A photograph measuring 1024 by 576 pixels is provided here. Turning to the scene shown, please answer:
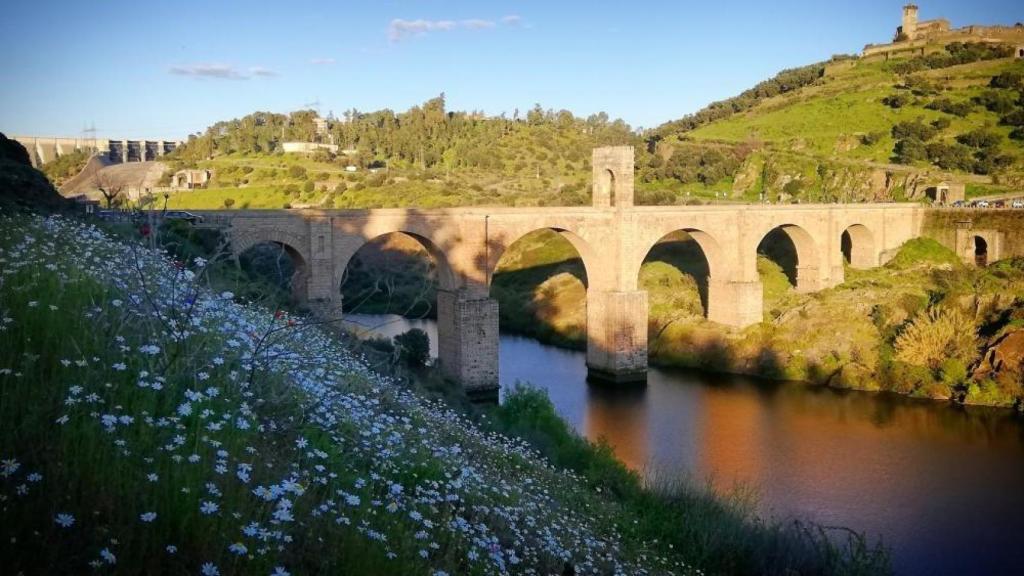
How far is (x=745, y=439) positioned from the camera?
2133 cm

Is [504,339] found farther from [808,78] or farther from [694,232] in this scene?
[808,78]

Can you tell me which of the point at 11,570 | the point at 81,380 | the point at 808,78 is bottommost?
the point at 11,570

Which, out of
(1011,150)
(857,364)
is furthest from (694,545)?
(1011,150)

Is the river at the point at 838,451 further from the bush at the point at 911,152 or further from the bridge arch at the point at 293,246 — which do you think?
the bush at the point at 911,152

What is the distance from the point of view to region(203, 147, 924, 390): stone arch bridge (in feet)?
72.9

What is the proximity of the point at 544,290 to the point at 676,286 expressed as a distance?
5.98 m

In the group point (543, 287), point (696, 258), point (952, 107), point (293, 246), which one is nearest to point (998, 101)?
point (952, 107)

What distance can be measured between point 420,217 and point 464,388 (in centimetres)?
507

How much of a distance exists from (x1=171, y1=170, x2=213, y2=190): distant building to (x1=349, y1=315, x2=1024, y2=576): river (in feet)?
83.1

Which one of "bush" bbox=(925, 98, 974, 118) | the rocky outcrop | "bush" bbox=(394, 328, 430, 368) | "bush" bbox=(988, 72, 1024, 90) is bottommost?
the rocky outcrop

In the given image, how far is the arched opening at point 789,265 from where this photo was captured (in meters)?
33.1

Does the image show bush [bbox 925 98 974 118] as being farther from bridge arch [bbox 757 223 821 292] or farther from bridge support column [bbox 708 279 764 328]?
bridge support column [bbox 708 279 764 328]

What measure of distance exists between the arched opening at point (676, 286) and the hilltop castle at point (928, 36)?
36.6 metres

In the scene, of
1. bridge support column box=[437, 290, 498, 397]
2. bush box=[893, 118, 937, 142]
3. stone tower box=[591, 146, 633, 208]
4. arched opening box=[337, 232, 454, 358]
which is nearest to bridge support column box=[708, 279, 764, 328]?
stone tower box=[591, 146, 633, 208]
